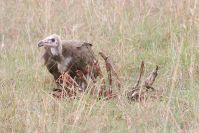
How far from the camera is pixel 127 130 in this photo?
12.1ft

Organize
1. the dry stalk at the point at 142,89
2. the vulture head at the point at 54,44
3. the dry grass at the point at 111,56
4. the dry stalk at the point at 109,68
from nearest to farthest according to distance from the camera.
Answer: the dry grass at the point at 111,56, the dry stalk at the point at 142,89, the dry stalk at the point at 109,68, the vulture head at the point at 54,44

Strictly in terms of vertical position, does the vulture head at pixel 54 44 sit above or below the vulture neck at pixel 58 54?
above

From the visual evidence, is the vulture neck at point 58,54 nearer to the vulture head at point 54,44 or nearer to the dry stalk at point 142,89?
the vulture head at point 54,44

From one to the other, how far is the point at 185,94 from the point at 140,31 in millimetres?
1562

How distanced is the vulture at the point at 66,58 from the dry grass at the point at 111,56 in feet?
0.51

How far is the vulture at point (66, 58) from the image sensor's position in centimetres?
475

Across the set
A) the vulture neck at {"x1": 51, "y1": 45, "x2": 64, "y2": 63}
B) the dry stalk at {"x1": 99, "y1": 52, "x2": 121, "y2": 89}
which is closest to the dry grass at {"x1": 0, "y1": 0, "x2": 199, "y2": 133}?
the dry stalk at {"x1": 99, "y1": 52, "x2": 121, "y2": 89}

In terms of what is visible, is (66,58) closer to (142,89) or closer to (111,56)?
(111,56)

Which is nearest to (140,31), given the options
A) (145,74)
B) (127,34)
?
(127,34)

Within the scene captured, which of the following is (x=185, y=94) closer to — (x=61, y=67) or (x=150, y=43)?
(x=61, y=67)

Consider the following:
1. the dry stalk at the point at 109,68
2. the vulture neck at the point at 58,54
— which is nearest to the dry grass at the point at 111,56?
the dry stalk at the point at 109,68

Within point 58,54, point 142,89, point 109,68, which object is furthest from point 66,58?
point 142,89

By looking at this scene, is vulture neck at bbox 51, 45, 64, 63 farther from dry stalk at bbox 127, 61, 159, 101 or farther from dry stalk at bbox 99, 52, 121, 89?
dry stalk at bbox 127, 61, 159, 101

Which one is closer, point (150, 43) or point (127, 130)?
point (127, 130)
